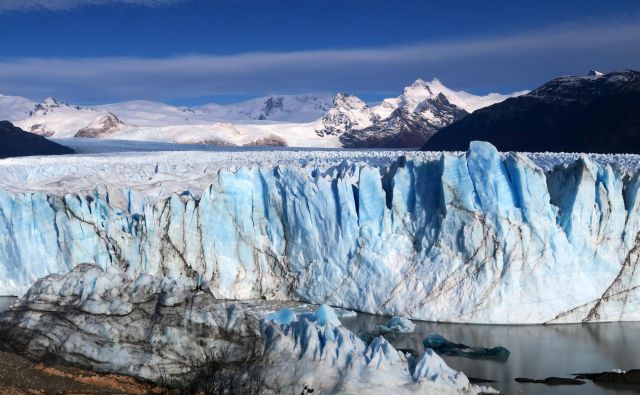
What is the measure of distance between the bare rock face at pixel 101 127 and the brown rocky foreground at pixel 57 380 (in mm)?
39410

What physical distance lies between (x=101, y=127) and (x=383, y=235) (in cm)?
3682

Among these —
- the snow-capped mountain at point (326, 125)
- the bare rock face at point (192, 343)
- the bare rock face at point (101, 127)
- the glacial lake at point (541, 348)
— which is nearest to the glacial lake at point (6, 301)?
the bare rock face at point (192, 343)

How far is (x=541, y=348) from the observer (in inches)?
465

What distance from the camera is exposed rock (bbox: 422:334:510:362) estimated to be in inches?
446

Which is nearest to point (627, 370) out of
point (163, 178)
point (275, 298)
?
point (275, 298)

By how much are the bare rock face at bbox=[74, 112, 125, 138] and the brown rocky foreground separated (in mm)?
39410

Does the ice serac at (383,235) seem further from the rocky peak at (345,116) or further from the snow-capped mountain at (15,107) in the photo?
the snow-capped mountain at (15,107)

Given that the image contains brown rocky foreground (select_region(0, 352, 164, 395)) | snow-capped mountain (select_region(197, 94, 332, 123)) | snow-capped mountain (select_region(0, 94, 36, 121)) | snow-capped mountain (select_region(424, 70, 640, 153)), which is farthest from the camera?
snow-capped mountain (select_region(197, 94, 332, 123))

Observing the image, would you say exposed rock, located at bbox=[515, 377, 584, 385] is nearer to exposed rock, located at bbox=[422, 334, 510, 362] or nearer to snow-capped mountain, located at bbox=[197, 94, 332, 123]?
exposed rock, located at bbox=[422, 334, 510, 362]

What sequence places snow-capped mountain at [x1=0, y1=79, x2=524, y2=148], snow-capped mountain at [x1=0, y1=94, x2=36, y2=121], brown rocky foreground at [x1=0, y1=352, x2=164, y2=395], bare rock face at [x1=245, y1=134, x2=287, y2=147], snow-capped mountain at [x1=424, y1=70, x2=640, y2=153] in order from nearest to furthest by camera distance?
brown rocky foreground at [x1=0, y1=352, x2=164, y2=395] < snow-capped mountain at [x1=424, y1=70, x2=640, y2=153] < bare rock face at [x1=245, y1=134, x2=287, y2=147] < snow-capped mountain at [x1=0, y1=79, x2=524, y2=148] < snow-capped mountain at [x1=0, y1=94, x2=36, y2=121]

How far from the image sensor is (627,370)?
35.6 feet

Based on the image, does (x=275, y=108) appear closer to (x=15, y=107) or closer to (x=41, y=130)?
(x=15, y=107)

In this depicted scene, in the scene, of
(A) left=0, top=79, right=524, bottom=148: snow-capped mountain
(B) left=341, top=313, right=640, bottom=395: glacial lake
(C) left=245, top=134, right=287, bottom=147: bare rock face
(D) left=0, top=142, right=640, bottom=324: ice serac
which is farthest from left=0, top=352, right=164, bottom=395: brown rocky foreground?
(C) left=245, top=134, right=287, bottom=147: bare rock face

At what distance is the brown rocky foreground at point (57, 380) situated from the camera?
7.88 m
